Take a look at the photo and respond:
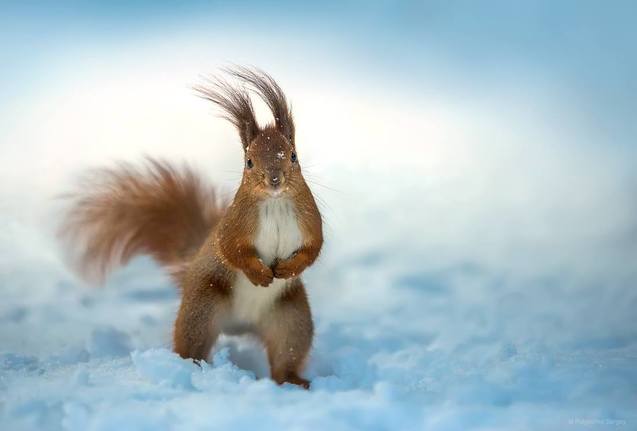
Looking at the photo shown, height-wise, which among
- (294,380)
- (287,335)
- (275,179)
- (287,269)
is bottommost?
(294,380)

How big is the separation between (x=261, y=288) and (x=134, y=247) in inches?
38.1

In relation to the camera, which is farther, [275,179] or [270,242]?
[270,242]

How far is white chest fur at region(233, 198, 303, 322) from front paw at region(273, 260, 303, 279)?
0.05 m

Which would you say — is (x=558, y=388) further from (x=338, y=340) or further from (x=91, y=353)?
(x=91, y=353)

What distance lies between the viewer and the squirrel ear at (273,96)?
12.4ft

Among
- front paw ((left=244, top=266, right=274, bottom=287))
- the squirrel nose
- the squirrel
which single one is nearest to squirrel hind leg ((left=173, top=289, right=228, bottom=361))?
the squirrel

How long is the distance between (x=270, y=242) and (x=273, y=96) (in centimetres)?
59

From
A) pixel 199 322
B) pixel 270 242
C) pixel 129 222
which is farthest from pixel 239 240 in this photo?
pixel 129 222

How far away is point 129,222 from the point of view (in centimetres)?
447

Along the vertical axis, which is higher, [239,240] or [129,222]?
[129,222]

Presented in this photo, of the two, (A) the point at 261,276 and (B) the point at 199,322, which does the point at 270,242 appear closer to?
(A) the point at 261,276

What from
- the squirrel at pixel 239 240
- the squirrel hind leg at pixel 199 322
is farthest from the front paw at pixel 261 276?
the squirrel hind leg at pixel 199 322

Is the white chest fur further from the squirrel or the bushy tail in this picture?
the bushy tail

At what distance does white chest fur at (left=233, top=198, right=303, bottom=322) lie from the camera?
360 centimetres
